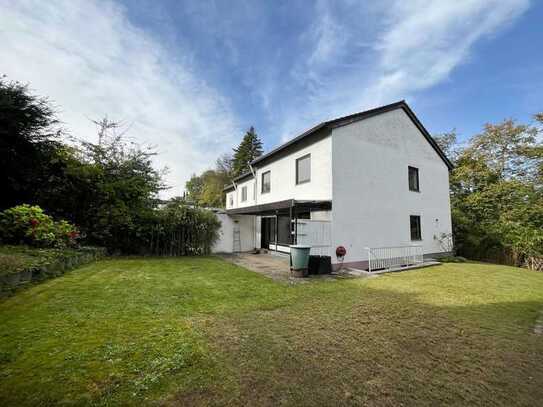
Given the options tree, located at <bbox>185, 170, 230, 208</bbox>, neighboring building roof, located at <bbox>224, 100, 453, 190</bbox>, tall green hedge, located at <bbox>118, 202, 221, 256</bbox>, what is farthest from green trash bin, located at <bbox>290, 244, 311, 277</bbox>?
tree, located at <bbox>185, 170, 230, 208</bbox>

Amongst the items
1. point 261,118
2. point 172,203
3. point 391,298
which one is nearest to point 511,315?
point 391,298

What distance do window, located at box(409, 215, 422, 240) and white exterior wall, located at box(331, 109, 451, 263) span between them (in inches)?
12.2

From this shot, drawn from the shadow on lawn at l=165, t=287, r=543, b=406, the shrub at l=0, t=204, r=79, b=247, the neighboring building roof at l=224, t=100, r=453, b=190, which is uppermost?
the neighboring building roof at l=224, t=100, r=453, b=190

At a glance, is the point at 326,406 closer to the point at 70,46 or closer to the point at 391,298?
the point at 391,298

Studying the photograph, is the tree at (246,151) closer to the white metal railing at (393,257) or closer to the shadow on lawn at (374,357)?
the white metal railing at (393,257)

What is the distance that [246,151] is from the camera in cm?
3791

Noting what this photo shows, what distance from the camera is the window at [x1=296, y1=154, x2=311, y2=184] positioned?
10.6m

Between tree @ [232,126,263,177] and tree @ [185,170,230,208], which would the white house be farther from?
tree @ [232,126,263,177]

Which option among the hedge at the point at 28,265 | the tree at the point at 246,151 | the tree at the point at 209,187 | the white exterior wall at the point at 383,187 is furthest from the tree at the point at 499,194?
the tree at the point at 209,187

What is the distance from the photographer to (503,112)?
55.8ft

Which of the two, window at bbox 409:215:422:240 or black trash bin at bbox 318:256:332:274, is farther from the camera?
window at bbox 409:215:422:240

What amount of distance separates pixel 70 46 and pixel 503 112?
25.1 m

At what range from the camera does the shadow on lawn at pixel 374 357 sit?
7.15 feet

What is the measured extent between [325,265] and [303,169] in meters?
4.78
